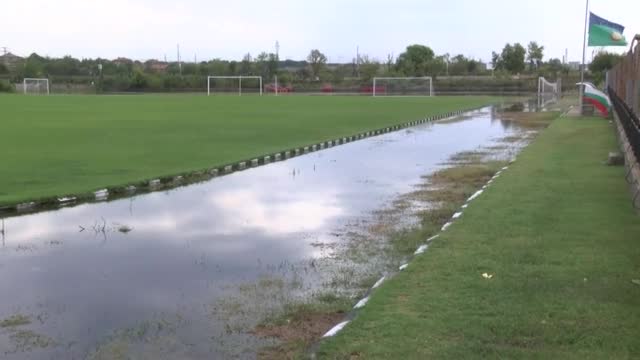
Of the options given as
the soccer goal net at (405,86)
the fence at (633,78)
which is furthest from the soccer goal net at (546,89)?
the fence at (633,78)

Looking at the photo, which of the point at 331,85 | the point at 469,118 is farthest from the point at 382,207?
the point at 331,85

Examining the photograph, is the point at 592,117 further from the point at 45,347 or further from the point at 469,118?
the point at 45,347

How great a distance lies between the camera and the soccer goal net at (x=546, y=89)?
6271 centimetres

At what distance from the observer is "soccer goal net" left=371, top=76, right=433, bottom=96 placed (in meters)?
82.7

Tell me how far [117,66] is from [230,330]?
11623 cm

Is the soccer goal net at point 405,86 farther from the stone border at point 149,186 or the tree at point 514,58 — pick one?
the stone border at point 149,186

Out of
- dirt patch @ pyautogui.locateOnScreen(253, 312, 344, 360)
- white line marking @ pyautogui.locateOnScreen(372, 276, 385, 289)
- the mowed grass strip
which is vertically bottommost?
dirt patch @ pyautogui.locateOnScreen(253, 312, 344, 360)

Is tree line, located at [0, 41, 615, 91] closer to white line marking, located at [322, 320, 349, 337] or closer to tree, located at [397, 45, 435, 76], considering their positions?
tree, located at [397, 45, 435, 76]

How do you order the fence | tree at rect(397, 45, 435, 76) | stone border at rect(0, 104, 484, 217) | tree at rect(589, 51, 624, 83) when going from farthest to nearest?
tree at rect(397, 45, 435, 76)
tree at rect(589, 51, 624, 83)
the fence
stone border at rect(0, 104, 484, 217)

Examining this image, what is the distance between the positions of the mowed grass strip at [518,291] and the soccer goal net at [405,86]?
72325 millimetres

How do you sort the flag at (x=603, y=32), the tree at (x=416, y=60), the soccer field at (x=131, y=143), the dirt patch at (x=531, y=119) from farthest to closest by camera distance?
the tree at (x=416, y=60) → the dirt patch at (x=531, y=119) → the flag at (x=603, y=32) → the soccer field at (x=131, y=143)

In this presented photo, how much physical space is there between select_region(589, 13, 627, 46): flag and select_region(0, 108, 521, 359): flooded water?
19.6 metres

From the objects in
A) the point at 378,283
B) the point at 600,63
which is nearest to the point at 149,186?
the point at 378,283

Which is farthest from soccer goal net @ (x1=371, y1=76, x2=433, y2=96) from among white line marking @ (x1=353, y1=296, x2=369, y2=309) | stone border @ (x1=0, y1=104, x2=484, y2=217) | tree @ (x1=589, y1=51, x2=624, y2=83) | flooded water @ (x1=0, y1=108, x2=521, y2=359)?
white line marking @ (x1=353, y1=296, x2=369, y2=309)
